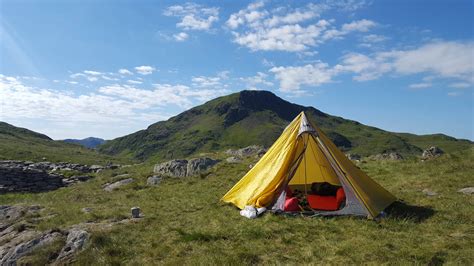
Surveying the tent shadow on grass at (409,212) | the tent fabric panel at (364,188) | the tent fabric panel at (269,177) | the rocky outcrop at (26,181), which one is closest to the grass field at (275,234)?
the tent shadow on grass at (409,212)

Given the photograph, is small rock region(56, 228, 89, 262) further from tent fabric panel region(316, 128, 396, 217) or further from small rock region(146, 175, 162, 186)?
small rock region(146, 175, 162, 186)

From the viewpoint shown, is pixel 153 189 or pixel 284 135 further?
pixel 153 189

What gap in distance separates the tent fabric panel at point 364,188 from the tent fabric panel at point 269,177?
4.39ft

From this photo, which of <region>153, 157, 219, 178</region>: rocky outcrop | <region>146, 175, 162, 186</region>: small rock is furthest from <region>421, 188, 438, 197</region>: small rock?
<region>146, 175, 162, 186</region>: small rock

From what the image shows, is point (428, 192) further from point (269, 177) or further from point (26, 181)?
point (26, 181)

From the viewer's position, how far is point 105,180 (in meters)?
29.1

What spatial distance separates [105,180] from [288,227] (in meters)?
20.5

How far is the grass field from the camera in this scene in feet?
32.4

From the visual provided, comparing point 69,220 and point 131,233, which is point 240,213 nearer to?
point 131,233

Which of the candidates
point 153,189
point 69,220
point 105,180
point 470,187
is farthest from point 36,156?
point 470,187

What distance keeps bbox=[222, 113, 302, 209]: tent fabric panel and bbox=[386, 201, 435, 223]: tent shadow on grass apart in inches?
168

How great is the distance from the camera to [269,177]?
1579 cm

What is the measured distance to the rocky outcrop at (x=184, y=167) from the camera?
27.3 meters

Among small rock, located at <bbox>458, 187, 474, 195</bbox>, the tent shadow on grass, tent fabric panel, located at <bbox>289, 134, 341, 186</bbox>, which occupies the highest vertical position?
tent fabric panel, located at <bbox>289, 134, 341, 186</bbox>
